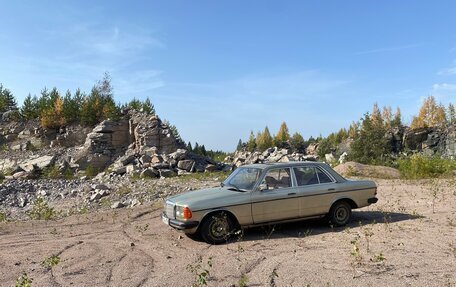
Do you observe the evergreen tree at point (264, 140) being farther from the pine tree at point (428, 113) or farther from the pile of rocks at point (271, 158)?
the pile of rocks at point (271, 158)

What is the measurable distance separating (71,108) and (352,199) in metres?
28.4

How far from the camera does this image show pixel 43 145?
3064 centimetres

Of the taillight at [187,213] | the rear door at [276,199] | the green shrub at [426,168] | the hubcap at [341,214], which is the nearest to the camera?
the taillight at [187,213]

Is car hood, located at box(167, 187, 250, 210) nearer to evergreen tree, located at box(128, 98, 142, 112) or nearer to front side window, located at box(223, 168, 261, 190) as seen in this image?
front side window, located at box(223, 168, 261, 190)

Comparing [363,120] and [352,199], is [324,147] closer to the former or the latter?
[363,120]

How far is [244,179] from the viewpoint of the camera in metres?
8.43

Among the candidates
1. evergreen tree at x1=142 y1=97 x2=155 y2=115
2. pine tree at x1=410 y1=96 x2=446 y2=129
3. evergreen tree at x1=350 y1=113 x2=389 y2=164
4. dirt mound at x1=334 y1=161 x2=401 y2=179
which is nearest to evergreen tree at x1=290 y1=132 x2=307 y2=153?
pine tree at x1=410 y1=96 x2=446 y2=129

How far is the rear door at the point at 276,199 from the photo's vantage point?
783 centimetres

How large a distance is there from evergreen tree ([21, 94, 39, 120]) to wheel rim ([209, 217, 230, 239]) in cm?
3062

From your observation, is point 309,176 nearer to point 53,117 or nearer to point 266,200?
point 266,200

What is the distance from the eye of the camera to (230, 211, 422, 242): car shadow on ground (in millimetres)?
7996

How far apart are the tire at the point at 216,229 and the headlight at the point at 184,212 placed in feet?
1.21

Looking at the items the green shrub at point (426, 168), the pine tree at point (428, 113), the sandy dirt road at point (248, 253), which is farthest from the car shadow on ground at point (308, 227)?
the pine tree at point (428, 113)

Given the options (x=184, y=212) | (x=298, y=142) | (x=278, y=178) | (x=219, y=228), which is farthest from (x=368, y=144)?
(x=298, y=142)
